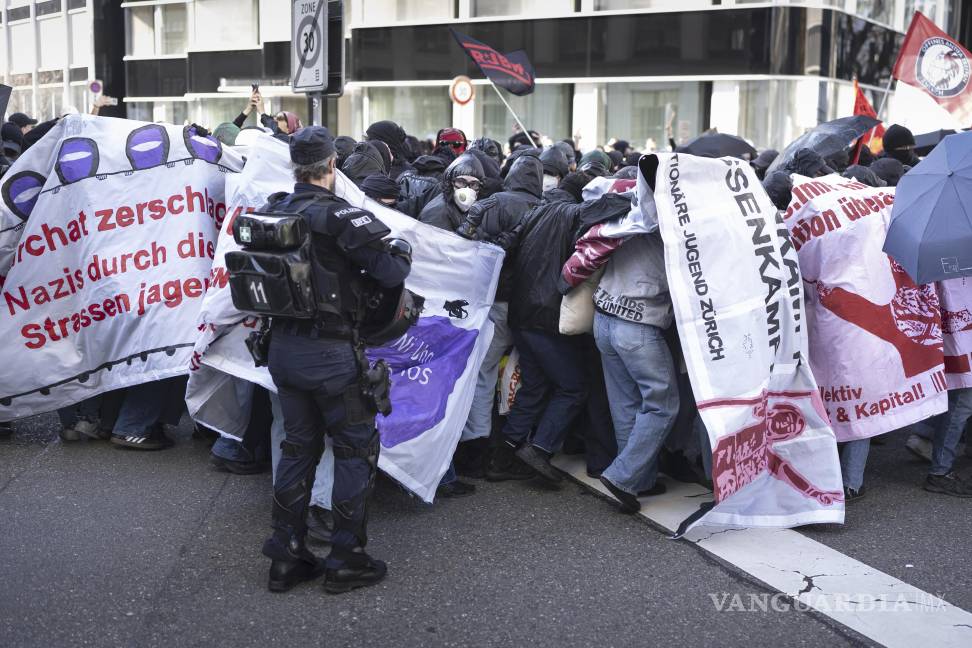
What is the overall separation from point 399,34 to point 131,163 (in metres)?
21.3

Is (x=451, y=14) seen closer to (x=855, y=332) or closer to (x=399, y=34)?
(x=399, y=34)

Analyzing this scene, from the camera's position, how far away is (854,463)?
5699 mm

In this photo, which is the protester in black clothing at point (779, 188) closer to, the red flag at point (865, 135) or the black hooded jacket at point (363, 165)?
the black hooded jacket at point (363, 165)

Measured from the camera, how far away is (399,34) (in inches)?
1049

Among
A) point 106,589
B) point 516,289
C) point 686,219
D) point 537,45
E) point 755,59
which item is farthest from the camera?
point 537,45

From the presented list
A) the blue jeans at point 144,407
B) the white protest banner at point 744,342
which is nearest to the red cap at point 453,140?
the blue jeans at point 144,407

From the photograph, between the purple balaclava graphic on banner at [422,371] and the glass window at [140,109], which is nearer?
the purple balaclava graphic on banner at [422,371]

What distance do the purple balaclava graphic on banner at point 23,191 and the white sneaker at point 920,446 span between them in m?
5.56

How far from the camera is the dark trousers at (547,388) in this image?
19.5 feet

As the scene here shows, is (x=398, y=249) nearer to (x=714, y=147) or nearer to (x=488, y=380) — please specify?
(x=488, y=380)

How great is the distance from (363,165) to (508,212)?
135cm

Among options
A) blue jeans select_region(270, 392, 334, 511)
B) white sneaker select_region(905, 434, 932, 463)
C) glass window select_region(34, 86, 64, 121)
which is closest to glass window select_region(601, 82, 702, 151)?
white sneaker select_region(905, 434, 932, 463)

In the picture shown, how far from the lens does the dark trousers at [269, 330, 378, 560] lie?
429 cm

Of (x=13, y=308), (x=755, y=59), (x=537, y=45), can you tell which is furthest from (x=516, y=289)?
(x=537, y=45)
